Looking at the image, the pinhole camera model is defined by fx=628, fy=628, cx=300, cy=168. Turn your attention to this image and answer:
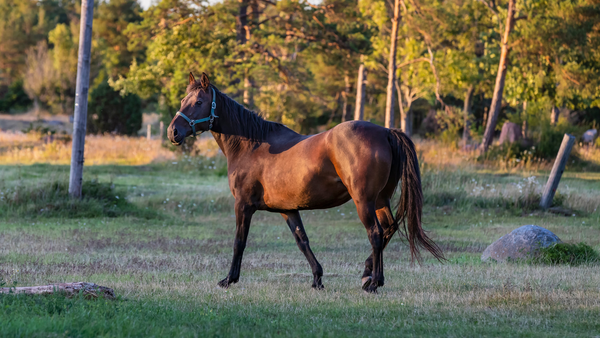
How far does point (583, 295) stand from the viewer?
664cm

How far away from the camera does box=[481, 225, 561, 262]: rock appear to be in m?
9.48

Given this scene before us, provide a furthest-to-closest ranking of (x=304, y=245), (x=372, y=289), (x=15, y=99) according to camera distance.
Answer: (x=15, y=99) < (x=304, y=245) < (x=372, y=289)

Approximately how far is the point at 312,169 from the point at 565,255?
455 cm

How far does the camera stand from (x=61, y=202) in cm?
1446

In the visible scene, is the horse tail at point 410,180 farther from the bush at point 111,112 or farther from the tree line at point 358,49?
the bush at point 111,112

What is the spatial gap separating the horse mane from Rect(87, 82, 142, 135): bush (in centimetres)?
3263

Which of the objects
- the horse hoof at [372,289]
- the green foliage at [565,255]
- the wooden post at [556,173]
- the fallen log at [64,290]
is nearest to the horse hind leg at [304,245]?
the horse hoof at [372,289]

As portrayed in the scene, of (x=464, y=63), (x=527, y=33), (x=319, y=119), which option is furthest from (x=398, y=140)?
(x=319, y=119)

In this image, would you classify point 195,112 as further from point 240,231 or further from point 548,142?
point 548,142

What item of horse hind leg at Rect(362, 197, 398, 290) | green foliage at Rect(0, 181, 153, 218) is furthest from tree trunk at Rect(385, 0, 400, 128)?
horse hind leg at Rect(362, 197, 398, 290)

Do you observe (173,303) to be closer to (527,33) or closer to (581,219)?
(581,219)

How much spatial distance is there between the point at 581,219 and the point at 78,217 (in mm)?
11621

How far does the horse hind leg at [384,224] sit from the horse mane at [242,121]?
5.46ft

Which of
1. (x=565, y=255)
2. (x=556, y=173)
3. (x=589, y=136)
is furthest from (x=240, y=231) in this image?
(x=589, y=136)
